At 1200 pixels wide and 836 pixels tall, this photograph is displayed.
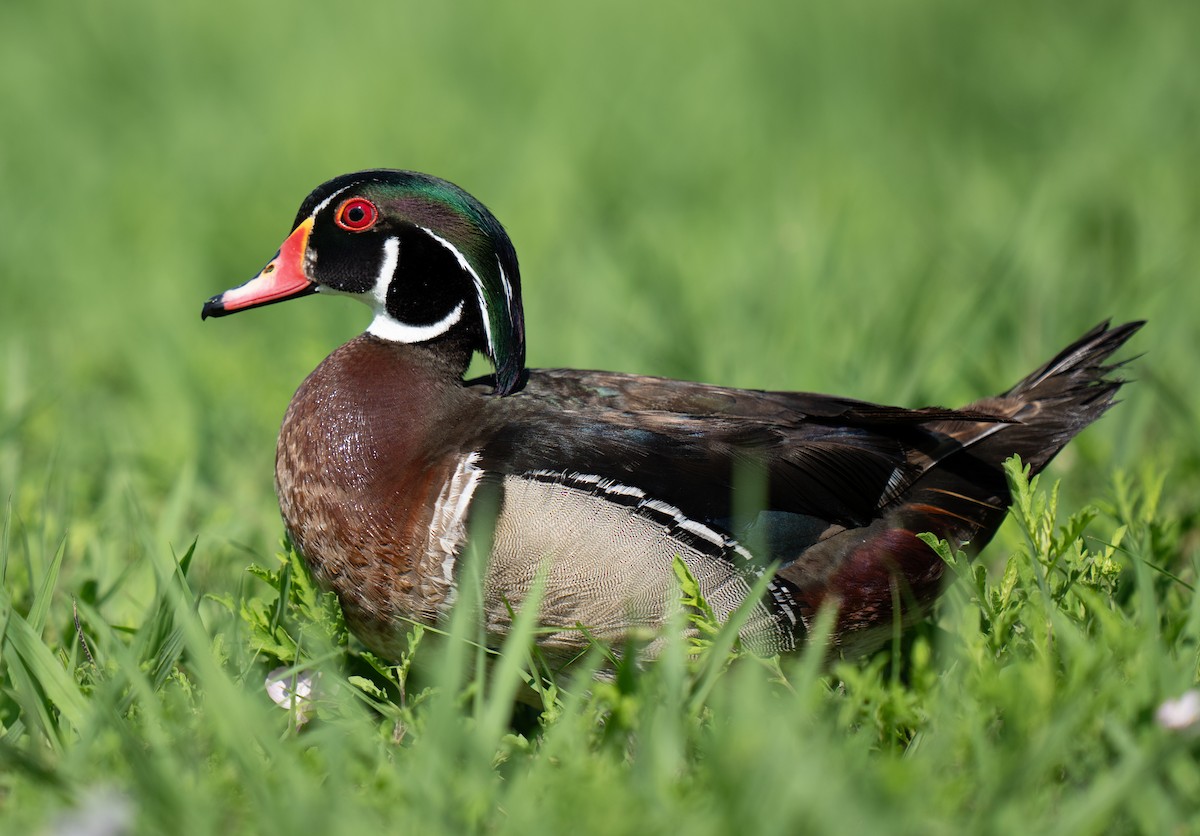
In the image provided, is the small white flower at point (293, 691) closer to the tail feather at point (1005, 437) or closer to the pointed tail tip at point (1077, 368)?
the tail feather at point (1005, 437)

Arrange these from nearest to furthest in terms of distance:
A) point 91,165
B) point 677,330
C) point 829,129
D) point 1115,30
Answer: point 677,330, point 91,165, point 829,129, point 1115,30

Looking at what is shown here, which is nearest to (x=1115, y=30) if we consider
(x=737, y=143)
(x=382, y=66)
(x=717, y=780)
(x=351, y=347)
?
(x=737, y=143)

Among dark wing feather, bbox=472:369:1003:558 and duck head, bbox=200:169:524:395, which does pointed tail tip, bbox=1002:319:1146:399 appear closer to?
dark wing feather, bbox=472:369:1003:558

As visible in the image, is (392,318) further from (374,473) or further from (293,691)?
(293,691)

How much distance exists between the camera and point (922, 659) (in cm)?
230

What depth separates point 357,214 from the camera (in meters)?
3.09

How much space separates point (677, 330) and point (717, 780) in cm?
262

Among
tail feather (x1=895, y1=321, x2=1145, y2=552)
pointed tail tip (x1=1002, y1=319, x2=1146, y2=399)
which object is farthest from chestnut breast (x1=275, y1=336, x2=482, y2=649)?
pointed tail tip (x1=1002, y1=319, x2=1146, y2=399)

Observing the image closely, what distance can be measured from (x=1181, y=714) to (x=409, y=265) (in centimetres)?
192

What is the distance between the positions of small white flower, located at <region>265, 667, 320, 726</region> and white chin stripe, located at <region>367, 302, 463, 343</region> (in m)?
0.83

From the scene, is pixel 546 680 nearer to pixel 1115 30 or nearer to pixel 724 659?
pixel 724 659

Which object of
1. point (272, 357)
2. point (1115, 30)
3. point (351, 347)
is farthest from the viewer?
point (1115, 30)

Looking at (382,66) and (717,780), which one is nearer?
(717,780)

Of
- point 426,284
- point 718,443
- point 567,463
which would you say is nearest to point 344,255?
point 426,284
